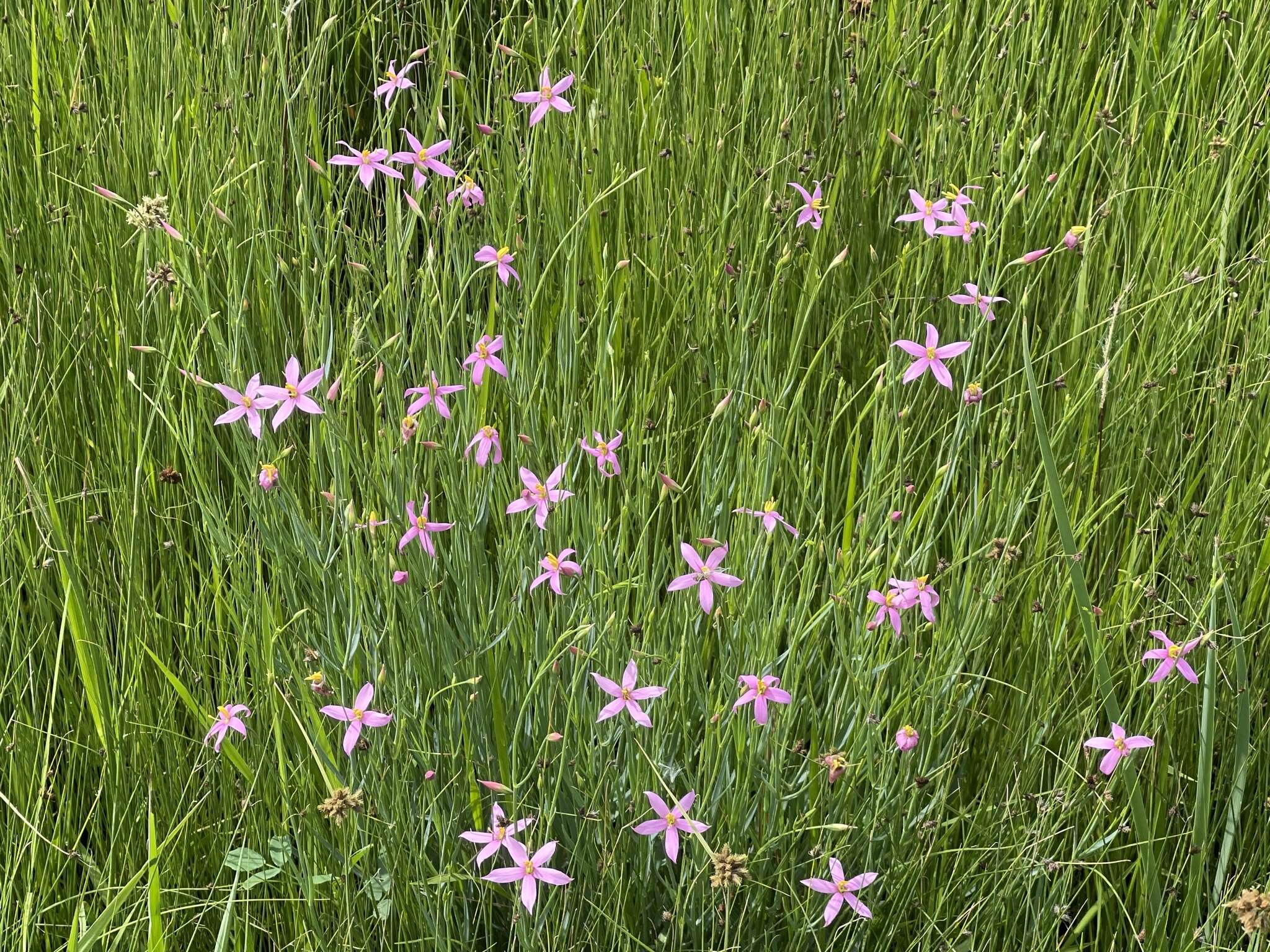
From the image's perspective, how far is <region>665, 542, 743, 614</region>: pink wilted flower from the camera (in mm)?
1377

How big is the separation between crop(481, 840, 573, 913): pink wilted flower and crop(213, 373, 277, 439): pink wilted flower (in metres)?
0.61

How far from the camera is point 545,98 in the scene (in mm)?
2191

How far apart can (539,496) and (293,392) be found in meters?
0.35

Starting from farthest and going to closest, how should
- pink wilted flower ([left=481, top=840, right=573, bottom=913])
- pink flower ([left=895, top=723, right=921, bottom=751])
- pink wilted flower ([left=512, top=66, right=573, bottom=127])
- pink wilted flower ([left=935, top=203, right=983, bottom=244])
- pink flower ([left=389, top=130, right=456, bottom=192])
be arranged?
pink wilted flower ([left=512, top=66, right=573, bottom=127]) < pink wilted flower ([left=935, top=203, right=983, bottom=244]) < pink flower ([left=389, top=130, right=456, bottom=192]) < pink flower ([left=895, top=723, right=921, bottom=751]) < pink wilted flower ([left=481, top=840, right=573, bottom=913])

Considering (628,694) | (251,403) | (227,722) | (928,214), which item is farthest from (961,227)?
(227,722)

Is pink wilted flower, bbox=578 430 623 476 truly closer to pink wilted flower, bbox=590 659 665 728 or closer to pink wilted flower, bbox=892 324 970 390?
pink wilted flower, bbox=590 659 665 728

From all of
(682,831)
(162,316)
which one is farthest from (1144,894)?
(162,316)

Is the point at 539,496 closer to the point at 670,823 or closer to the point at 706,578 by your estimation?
the point at 706,578

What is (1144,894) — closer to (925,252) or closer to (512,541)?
(512,541)

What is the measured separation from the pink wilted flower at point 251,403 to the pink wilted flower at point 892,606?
2.70 ft

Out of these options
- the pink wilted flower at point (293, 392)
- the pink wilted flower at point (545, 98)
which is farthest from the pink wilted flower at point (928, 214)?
the pink wilted flower at point (293, 392)

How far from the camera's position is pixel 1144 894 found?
1632 millimetres

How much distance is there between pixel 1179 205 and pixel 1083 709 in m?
1.24

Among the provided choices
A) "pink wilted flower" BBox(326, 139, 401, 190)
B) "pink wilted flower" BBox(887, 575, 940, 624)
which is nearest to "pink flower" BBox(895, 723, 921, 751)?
"pink wilted flower" BBox(887, 575, 940, 624)
